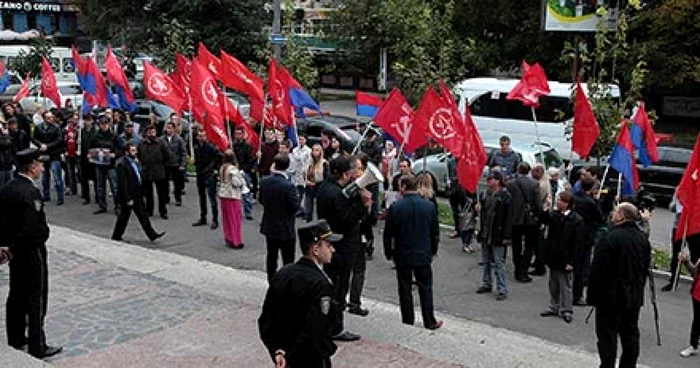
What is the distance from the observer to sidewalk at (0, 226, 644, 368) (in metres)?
7.83

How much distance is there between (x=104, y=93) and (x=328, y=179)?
36.3ft

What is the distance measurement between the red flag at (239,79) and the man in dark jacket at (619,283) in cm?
1014

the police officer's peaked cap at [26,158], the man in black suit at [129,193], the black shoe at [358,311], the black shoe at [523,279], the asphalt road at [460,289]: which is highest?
the police officer's peaked cap at [26,158]

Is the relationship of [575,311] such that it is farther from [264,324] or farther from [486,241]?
[264,324]

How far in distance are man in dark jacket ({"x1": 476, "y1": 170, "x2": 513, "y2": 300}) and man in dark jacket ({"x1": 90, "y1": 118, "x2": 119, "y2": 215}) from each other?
767 cm

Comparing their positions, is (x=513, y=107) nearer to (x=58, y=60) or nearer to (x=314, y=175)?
(x=314, y=175)

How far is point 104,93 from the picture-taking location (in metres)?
18.1

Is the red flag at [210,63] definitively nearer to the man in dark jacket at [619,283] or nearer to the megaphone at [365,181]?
the megaphone at [365,181]

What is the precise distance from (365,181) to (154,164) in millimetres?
8323

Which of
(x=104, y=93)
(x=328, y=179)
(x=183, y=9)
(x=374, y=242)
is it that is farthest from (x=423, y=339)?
(x=183, y=9)

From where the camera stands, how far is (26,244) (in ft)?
23.9

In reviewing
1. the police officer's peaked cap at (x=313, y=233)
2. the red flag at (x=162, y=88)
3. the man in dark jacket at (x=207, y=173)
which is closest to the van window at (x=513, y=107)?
the red flag at (x=162, y=88)

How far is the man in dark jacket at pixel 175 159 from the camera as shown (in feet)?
53.6

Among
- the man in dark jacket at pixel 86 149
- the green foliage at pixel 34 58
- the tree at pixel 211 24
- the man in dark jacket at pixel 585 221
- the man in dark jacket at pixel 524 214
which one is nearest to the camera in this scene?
the man in dark jacket at pixel 585 221
